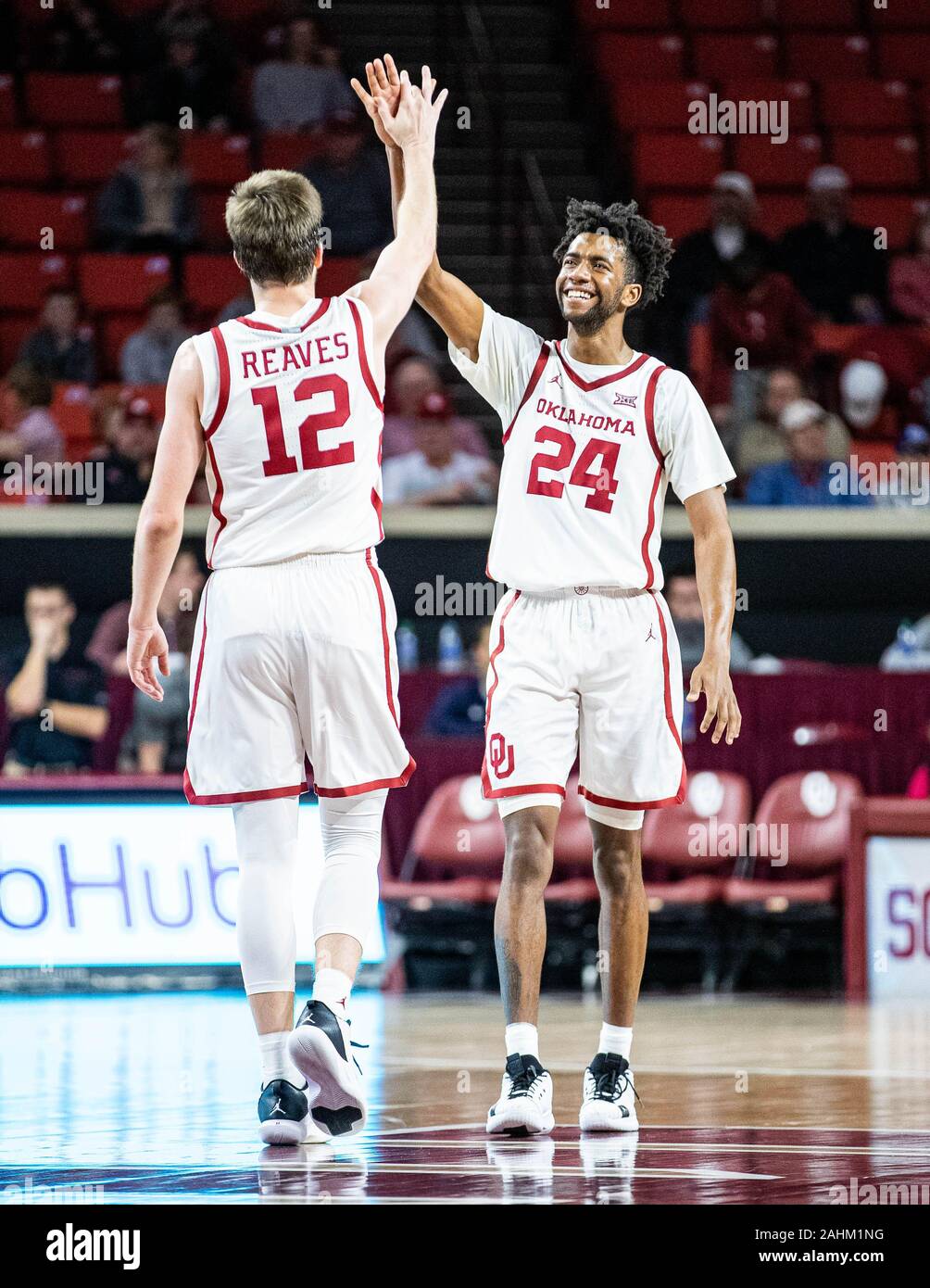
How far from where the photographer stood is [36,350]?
1321 centimetres

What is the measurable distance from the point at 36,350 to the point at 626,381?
8.56 m

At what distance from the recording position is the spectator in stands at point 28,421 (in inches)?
500

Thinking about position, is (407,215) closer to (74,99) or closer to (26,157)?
(26,157)

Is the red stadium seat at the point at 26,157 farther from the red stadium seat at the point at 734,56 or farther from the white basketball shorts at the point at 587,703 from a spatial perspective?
the white basketball shorts at the point at 587,703

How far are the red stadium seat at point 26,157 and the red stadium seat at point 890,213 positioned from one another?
563cm

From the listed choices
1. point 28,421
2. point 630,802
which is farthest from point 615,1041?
point 28,421

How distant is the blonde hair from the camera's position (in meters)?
4.64

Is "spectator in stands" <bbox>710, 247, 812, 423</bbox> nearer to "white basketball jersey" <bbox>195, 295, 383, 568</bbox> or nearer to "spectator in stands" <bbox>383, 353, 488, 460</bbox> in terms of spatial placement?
"spectator in stands" <bbox>383, 353, 488, 460</bbox>

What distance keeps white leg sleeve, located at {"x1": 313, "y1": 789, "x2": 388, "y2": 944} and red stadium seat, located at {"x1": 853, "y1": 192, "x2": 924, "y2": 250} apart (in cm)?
1061

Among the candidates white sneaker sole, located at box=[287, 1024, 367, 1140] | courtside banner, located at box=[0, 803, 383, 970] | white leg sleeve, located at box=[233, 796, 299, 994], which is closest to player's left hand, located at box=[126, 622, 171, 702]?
white leg sleeve, located at box=[233, 796, 299, 994]

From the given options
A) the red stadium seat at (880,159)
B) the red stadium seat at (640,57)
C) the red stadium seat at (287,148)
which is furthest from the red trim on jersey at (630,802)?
the red stadium seat at (640,57)

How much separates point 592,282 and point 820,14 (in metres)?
11.7

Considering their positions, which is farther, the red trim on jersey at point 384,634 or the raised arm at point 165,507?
the red trim on jersey at point 384,634
